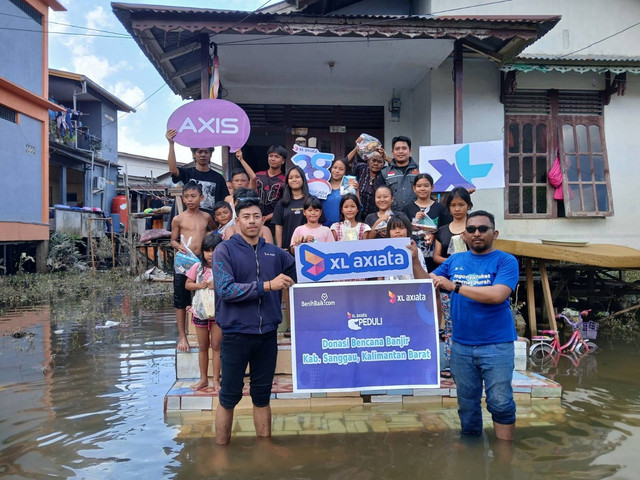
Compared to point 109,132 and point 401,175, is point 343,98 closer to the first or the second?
point 401,175

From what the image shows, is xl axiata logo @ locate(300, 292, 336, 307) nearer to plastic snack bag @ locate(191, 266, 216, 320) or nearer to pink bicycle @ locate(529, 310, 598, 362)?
plastic snack bag @ locate(191, 266, 216, 320)

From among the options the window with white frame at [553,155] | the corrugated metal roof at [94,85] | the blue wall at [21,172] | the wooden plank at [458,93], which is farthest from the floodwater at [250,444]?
the corrugated metal roof at [94,85]

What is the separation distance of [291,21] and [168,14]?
1637 millimetres

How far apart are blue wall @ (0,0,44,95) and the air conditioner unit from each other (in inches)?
298

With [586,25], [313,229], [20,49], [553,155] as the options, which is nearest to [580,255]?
[553,155]

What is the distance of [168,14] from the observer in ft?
22.1

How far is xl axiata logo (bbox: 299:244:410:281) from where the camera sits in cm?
416

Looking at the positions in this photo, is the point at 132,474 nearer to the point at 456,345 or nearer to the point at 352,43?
the point at 456,345

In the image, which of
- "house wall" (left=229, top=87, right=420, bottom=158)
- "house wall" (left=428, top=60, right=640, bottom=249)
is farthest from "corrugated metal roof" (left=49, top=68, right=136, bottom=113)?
"house wall" (left=428, top=60, right=640, bottom=249)

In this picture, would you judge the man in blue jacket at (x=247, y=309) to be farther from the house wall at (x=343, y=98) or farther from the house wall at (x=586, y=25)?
the house wall at (x=586, y=25)

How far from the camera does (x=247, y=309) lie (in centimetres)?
363

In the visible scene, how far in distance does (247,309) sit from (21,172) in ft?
49.3

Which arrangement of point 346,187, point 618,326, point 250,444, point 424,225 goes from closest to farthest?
1. point 250,444
2. point 424,225
3. point 346,187
4. point 618,326

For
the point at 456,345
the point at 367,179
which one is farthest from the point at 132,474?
the point at 367,179
